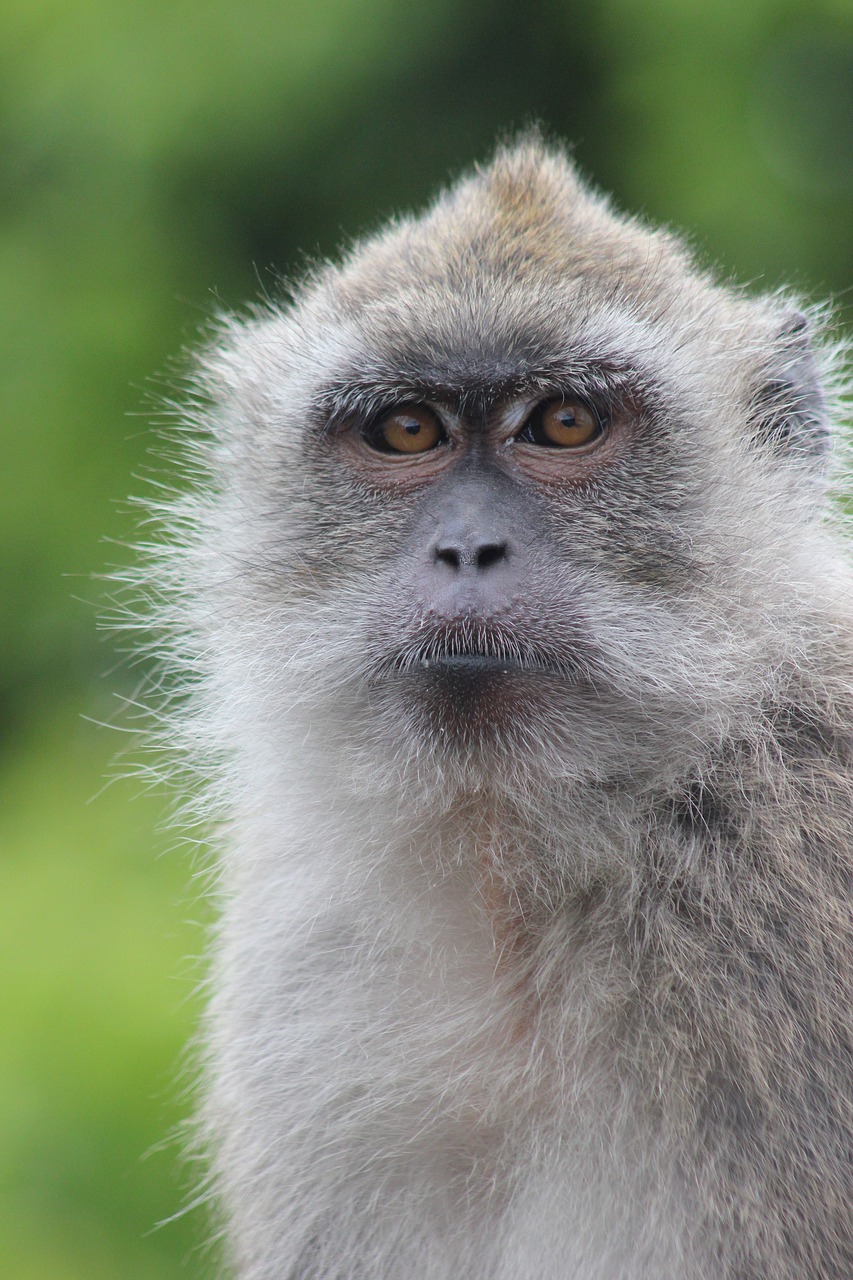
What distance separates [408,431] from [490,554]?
0.57m

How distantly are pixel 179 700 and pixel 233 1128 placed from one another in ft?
4.33

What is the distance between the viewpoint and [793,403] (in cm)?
383

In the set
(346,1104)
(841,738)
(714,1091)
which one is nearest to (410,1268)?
(346,1104)

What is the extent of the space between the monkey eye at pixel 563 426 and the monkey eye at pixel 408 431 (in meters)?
0.23

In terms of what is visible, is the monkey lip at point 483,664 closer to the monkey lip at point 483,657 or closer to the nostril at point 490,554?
the monkey lip at point 483,657

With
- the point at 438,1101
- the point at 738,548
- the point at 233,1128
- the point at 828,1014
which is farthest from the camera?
the point at 233,1128

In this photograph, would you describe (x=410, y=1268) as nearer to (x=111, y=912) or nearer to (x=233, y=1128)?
(x=233, y=1128)

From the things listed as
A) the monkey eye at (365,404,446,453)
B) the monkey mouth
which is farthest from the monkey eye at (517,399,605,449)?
the monkey mouth

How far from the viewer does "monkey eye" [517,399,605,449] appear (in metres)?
3.46

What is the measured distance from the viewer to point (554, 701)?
3203 millimetres

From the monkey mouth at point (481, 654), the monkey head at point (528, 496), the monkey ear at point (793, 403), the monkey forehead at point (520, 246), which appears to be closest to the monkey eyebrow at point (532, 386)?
the monkey head at point (528, 496)

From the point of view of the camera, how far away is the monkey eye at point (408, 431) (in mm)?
3541

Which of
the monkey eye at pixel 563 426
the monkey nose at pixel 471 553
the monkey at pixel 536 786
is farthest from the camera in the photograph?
the monkey eye at pixel 563 426

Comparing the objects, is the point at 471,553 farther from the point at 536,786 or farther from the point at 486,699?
the point at 536,786
